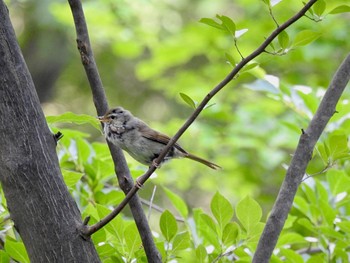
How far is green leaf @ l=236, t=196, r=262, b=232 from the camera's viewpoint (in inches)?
83.1

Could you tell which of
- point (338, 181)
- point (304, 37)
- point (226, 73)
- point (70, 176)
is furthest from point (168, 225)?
point (226, 73)

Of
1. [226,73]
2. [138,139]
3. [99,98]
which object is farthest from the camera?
[226,73]

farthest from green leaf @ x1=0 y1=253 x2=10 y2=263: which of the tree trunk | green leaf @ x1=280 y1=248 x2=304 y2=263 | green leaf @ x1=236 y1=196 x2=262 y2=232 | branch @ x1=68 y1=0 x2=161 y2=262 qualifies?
green leaf @ x1=280 y1=248 x2=304 y2=263

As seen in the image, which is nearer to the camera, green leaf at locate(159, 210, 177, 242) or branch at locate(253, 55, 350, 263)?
branch at locate(253, 55, 350, 263)

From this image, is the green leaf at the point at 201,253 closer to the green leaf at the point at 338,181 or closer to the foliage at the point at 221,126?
the foliage at the point at 221,126

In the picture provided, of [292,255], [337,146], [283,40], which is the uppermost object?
[283,40]

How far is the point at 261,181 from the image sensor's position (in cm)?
584

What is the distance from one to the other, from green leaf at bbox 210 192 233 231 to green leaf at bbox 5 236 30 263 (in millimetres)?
631

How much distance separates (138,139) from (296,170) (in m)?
1.20

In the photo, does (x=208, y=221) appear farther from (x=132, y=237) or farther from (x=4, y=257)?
(x=4, y=257)

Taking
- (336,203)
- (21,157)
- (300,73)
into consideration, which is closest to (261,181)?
(300,73)

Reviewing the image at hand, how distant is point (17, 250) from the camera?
1.98 m

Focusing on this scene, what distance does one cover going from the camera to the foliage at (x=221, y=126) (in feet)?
6.89

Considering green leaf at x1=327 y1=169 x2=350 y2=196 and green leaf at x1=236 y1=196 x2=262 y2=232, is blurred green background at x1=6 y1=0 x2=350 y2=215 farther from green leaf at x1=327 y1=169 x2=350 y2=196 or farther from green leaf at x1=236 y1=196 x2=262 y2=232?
green leaf at x1=236 y1=196 x2=262 y2=232
